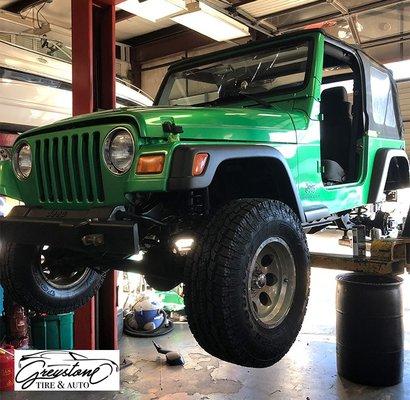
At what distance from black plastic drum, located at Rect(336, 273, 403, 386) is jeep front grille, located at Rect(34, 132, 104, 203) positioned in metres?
3.12

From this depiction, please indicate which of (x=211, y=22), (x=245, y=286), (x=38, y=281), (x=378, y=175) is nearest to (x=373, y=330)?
(x=378, y=175)

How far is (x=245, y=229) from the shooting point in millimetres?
1796

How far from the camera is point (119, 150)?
183 cm

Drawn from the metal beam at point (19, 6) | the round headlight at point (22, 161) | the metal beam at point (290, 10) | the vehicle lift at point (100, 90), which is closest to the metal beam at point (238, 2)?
the metal beam at point (290, 10)

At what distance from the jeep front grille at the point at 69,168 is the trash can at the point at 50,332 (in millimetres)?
2937

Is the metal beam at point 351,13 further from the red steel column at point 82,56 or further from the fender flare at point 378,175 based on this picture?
the red steel column at point 82,56

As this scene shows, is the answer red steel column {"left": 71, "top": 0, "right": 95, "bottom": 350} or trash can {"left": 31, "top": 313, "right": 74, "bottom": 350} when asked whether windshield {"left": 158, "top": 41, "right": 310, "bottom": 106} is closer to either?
red steel column {"left": 71, "top": 0, "right": 95, "bottom": 350}

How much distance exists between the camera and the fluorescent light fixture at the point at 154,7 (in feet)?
16.0

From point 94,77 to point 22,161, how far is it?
1521mm

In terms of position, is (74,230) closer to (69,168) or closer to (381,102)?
(69,168)

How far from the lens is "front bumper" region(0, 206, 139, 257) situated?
1651 millimetres

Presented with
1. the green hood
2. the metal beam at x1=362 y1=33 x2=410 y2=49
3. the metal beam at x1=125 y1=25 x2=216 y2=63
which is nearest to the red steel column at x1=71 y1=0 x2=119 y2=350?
the green hood

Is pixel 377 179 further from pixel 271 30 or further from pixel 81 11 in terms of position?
pixel 271 30

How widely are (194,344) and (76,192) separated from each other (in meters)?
3.85
